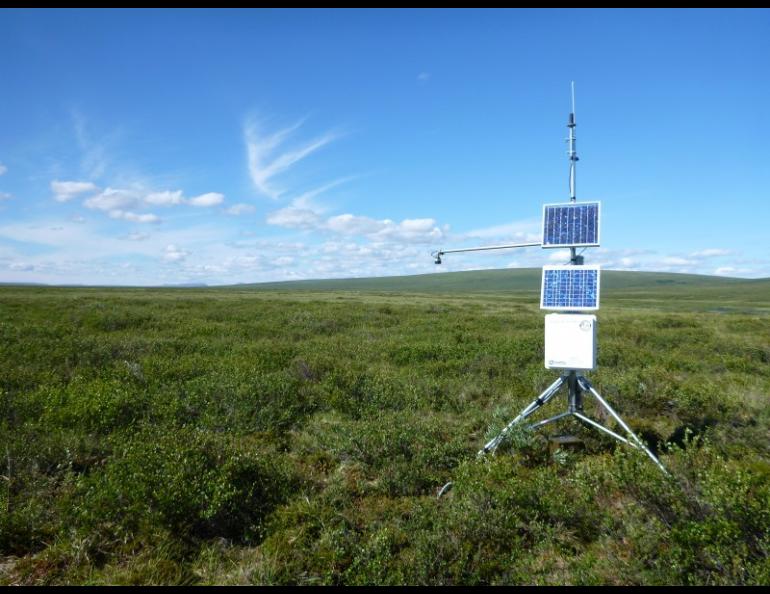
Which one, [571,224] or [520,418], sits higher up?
[571,224]

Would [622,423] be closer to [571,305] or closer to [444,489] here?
[571,305]

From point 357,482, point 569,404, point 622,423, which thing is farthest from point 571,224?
point 357,482

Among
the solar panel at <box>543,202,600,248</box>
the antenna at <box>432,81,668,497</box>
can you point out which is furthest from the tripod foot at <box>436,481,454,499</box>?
the solar panel at <box>543,202,600,248</box>

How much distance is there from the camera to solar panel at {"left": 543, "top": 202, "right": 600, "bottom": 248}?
6.30 metres

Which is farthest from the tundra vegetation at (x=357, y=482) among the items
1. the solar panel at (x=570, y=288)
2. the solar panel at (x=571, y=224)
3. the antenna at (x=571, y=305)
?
the solar panel at (x=571, y=224)

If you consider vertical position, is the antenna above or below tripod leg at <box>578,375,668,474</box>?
above

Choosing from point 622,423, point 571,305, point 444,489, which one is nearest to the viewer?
point 444,489

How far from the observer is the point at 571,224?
649 centimetres

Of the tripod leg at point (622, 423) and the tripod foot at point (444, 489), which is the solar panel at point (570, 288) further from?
the tripod foot at point (444, 489)

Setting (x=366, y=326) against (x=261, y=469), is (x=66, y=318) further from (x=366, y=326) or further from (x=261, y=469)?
(x=261, y=469)

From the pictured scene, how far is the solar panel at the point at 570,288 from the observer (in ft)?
20.1

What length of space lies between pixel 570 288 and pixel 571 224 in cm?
100

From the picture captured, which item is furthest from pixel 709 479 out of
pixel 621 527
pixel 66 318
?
pixel 66 318

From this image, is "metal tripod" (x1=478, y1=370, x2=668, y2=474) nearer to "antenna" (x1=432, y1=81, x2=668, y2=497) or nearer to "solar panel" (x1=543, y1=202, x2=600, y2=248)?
"antenna" (x1=432, y1=81, x2=668, y2=497)
